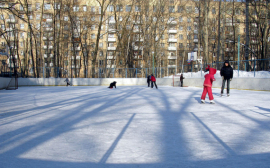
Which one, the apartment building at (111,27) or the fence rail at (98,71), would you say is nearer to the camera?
the fence rail at (98,71)

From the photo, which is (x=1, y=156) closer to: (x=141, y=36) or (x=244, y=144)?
(x=244, y=144)

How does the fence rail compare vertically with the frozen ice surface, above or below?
above

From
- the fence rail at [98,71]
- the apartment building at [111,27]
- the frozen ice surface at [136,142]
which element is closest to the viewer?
the frozen ice surface at [136,142]

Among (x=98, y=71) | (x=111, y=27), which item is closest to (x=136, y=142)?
(x=98, y=71)

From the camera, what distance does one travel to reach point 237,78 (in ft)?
68.0

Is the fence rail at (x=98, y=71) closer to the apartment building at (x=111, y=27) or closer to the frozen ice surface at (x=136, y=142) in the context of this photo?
the apartment building at (x=111, y=27)

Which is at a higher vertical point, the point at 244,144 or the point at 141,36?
the point at 141,36

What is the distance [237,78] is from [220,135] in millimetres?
17365

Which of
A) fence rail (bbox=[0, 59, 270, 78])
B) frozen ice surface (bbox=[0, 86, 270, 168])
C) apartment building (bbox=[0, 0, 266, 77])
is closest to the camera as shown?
frozen ice surface (bbox=[0, 86, 270, 168])

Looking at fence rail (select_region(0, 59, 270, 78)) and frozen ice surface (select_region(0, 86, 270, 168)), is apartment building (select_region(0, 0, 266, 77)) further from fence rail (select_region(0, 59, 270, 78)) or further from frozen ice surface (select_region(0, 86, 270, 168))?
frozen ice surface (select_region(0, 86, 270, 168))

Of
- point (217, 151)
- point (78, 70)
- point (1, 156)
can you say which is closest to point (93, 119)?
point (1, 156)

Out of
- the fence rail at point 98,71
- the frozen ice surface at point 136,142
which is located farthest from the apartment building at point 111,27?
the frozen ice surface at point 136,142

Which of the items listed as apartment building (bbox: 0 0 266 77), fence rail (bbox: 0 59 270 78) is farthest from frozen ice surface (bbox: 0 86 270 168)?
apartment building (bbox: 0 0 266 77)

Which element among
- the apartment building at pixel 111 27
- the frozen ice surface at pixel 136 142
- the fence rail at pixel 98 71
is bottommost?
the frozen ice surface at pixel 136 142
